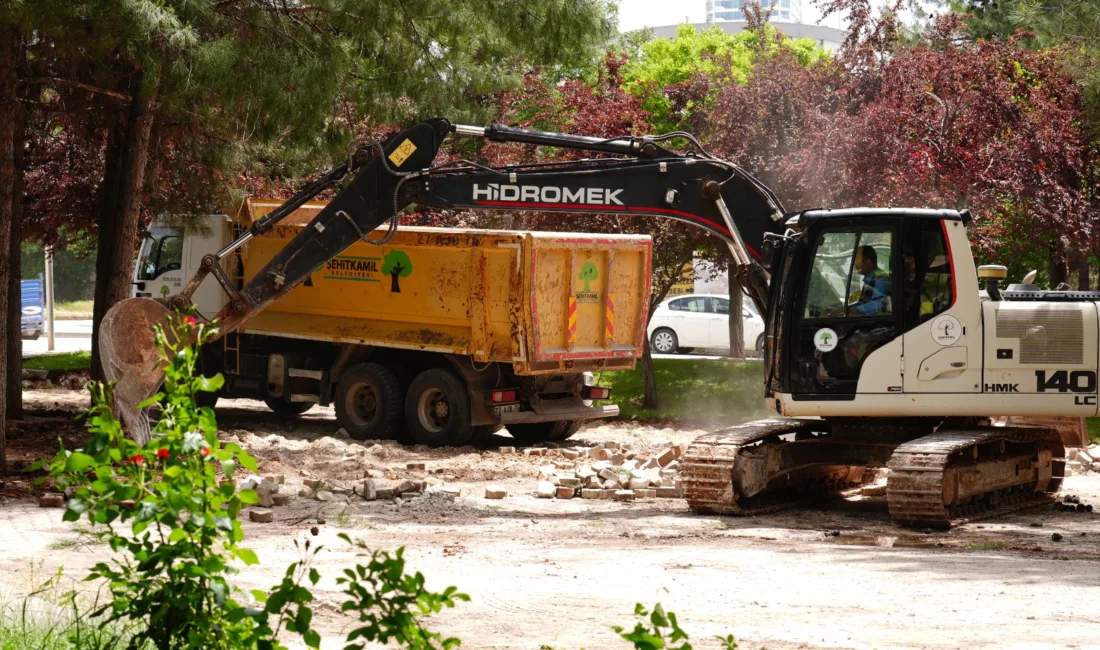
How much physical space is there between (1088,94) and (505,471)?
869 cm

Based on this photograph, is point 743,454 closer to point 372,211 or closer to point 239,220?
point 372,211

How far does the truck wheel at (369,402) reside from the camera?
16.1 metres

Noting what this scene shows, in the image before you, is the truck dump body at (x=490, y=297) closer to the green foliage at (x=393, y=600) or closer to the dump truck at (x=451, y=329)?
the dump truck at (x=451, y=329)

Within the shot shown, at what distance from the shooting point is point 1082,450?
48.3 ft

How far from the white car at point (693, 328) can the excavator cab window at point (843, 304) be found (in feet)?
67.2

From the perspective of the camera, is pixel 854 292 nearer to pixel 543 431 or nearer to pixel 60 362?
pixel 543 431

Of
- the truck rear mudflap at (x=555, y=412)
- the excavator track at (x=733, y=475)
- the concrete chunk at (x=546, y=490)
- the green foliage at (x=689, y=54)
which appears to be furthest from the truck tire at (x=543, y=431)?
the green foliage at (x=689, y=54)

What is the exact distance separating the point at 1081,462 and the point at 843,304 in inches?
210

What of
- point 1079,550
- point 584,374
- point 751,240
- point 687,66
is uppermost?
point 687,66

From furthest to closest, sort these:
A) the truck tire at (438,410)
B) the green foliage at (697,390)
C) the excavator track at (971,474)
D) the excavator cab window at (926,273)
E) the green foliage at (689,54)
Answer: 1. the green foliage at (689,54)
2. the green foliage at (697,390)
3. the truck tire at (438,410)
4. the excavator cab window at (926,273)
5. the excavator track at (971,474)

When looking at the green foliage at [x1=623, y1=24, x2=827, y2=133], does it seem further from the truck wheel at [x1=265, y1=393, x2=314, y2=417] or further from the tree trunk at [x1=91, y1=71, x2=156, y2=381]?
A: the tree trunk at [x1=91, y1=71, x2=156, y2=381]

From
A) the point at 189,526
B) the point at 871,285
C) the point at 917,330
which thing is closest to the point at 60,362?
the point at 871,285

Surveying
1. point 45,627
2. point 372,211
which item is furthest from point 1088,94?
point 45,627

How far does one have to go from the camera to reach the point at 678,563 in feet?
30.0
